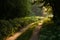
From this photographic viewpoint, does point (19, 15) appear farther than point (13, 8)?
Yes

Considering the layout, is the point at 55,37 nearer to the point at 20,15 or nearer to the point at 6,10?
the point at 6,10

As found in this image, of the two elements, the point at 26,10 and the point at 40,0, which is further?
the point at 26,10

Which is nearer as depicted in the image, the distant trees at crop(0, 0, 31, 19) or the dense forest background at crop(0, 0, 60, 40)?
the dense forest background at crop(0, 0, 60, 40)

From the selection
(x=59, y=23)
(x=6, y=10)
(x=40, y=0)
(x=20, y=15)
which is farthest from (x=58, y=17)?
(x=20, y=15)

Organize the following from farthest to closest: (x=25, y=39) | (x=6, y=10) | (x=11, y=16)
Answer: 1. (x=11, y=16)
2. (x=6, y=10)
3. (x=25, y=39)

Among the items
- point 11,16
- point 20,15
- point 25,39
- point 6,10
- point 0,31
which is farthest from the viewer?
point 20,15

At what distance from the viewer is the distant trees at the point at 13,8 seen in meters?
23.5

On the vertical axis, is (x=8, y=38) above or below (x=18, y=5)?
below

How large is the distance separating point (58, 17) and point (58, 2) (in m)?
1.48

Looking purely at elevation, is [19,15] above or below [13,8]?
below

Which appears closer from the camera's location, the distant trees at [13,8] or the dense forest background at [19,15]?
the dense forest background at [19,15]

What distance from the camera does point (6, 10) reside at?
24109 millimetres

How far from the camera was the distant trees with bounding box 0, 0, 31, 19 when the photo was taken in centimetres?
2350

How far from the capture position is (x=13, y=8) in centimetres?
2527
